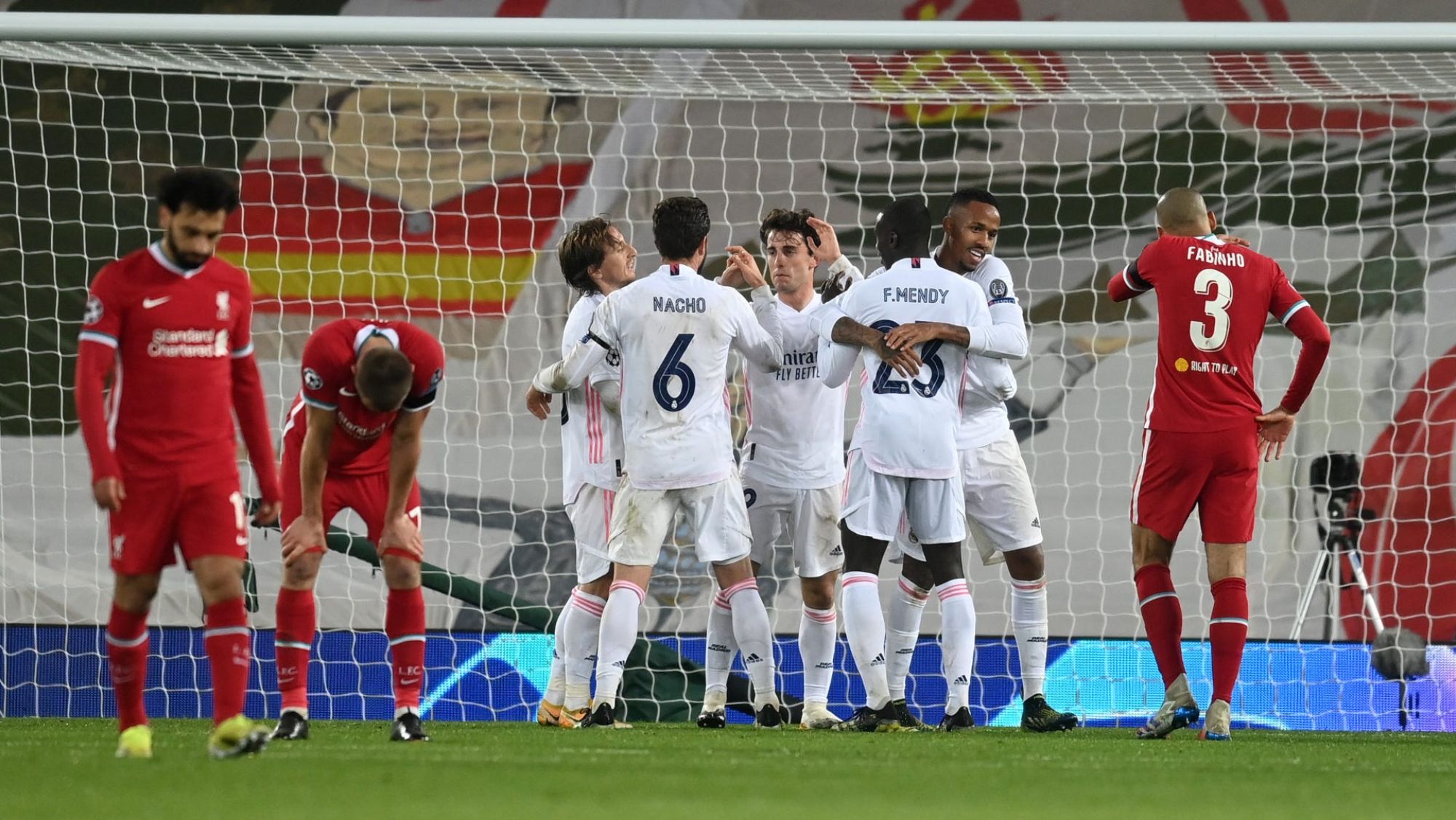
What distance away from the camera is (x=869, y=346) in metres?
5.89

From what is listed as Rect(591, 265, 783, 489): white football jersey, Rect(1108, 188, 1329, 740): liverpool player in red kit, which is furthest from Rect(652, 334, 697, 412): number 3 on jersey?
Rect(1108, 188, 1329, 740): liverpool player in red kit

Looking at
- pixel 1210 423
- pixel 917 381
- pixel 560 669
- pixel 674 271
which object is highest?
pixel 674 271

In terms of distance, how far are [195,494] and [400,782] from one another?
113 centimetres

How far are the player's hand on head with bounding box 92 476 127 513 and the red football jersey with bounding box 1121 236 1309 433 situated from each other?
335 cm

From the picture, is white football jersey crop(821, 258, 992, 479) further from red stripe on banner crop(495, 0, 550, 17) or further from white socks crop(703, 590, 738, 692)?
red stripe on banner crop(495, 0, 550, 17)

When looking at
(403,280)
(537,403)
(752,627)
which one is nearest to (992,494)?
(752,627)

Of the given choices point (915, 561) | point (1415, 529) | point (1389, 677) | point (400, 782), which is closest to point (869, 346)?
point (915, 561)

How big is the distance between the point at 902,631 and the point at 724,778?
249cm

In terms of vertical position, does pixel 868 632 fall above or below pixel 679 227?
below

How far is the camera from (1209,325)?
5.58 metres

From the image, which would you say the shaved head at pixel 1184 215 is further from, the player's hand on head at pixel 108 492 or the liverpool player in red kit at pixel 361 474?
the player's hand on head at pixel 108 492

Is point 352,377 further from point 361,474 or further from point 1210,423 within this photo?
point 1210,423

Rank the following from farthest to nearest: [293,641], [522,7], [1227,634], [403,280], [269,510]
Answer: [522,7]
[403,280]
[1227,634]
[293,641]
[269,510]

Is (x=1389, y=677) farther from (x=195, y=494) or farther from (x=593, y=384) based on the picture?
(x=195, y=494)
